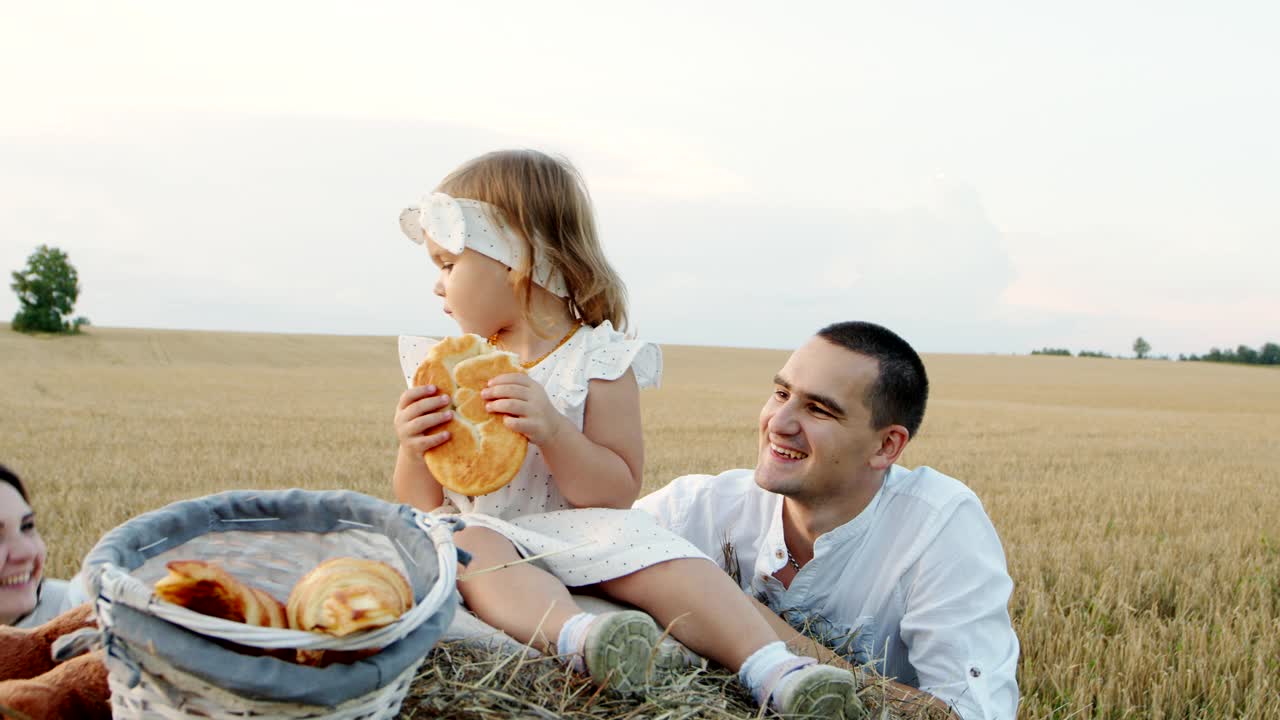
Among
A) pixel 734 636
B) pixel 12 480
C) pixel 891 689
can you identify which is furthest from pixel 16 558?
pixel 891 689

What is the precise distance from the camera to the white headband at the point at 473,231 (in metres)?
3.10

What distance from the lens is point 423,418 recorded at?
2.78 meters

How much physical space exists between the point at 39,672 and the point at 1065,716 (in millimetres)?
2954

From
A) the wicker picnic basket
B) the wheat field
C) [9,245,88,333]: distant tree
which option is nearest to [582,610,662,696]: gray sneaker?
the wicker picnic basket

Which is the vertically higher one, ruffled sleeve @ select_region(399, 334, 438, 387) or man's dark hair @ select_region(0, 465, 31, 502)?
ruffled sleeve @ select_region(399, 334, 438, 387)

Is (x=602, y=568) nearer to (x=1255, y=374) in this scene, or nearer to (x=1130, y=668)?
(x=1130, y=668)

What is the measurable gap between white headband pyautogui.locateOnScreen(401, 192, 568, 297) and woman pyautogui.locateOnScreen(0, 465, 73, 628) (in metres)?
1.51

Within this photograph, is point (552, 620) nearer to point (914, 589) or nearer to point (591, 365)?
point (591, 365)

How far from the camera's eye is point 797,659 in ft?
7.46

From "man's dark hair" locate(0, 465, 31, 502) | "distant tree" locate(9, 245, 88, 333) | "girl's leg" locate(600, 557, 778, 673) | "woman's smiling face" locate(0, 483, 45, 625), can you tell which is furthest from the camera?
"distant tree" locate(9, 245, 88, 333)

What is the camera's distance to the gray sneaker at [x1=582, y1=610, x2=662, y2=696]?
2.10 m

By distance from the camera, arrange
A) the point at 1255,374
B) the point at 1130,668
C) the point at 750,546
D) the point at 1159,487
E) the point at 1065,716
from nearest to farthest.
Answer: the point at 1065,716, the point at 1130,668, the point at 750,546, the point at 1159,487, the point at 1255,374

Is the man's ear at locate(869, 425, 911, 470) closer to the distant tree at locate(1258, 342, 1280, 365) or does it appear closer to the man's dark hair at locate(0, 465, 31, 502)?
the man's dark hair at locate(0, 465, 31, 502)

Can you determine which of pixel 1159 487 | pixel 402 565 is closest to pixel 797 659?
pixel 402 565
